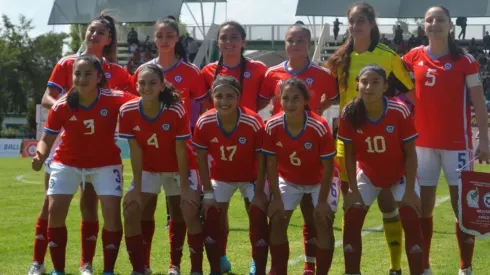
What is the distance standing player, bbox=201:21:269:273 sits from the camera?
23.9 ft

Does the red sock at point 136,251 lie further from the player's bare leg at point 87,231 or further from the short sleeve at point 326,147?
the short sleeve at point 326,147

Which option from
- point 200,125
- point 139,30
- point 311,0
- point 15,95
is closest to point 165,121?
point 200,125

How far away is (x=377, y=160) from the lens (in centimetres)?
652

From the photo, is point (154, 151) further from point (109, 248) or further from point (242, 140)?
point (109, 248)

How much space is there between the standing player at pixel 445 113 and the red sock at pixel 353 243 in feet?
2.49

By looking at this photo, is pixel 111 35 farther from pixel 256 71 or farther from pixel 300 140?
pixel 300 140

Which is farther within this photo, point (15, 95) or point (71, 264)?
point (15, 95)

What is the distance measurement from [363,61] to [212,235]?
5.81 ft

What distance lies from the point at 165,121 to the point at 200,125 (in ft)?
0.87

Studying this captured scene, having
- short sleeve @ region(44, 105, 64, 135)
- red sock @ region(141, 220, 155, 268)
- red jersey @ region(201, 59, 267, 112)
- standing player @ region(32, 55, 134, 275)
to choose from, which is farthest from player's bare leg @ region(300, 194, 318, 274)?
short sleeve @ region(44, 105, 64, 135)

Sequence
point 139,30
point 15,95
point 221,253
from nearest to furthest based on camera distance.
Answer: point 221,253
point 139,30
point 15,95

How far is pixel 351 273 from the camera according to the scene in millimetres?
6391

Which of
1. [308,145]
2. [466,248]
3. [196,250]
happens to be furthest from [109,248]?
[466,248]

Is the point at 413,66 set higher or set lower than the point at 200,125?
higher
